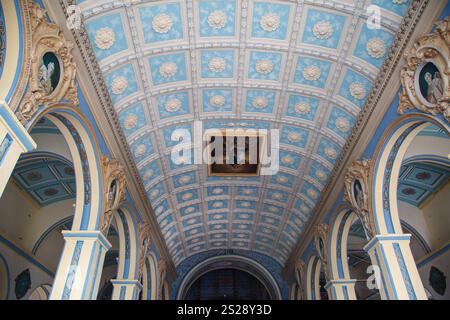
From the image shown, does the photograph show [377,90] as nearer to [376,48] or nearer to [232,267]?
[376,48]

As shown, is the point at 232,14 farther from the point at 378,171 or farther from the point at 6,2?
the point at 378,171

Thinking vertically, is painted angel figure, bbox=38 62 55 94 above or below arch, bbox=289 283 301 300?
below

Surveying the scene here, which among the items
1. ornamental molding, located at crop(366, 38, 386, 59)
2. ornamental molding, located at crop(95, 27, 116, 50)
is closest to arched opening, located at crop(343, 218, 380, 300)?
ornamental molding, located at crop(366, 38, 386, 59)

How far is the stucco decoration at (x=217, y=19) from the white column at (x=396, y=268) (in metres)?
6.41

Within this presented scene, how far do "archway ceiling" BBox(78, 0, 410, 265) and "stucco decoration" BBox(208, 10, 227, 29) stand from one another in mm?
24

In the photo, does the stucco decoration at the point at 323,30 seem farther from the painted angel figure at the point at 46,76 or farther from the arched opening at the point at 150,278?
the arched opening at the point at 150,278

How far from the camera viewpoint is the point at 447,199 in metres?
13.1

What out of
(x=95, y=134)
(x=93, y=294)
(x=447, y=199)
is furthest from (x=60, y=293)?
(x=447, y=199)

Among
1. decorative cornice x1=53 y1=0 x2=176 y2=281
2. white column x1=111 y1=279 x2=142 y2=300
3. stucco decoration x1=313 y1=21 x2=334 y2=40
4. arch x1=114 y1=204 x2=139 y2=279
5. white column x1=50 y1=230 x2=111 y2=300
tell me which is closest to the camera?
decorative cornice x1=53 y1=0 x2=176 y2=281

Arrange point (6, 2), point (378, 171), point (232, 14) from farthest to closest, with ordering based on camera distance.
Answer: point (378, 171), point (232, 14), point (6, 2)

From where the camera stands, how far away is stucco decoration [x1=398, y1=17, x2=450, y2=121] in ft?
19.9

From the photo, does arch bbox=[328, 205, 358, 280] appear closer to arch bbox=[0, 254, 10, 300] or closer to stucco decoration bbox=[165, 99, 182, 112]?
stucco decoration bbox=[165, 99, 182, 112]

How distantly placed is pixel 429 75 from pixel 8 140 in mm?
7241
